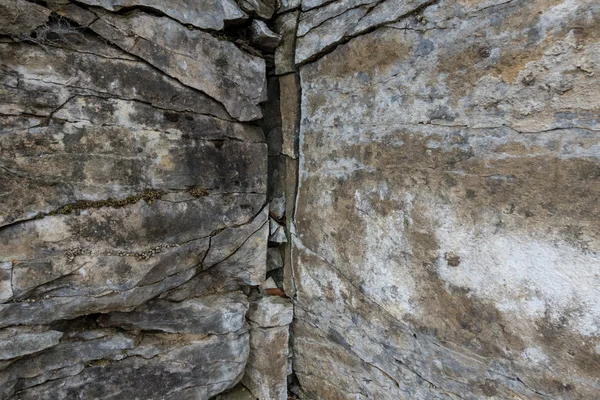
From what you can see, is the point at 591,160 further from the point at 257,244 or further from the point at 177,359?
the point at 177,359

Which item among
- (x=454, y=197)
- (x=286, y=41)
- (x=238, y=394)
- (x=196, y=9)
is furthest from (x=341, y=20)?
(x=238, y=394)

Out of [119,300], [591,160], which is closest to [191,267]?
[119,300]

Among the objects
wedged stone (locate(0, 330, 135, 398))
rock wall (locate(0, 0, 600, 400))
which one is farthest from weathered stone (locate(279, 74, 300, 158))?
wedged stone (locate(0, 330, 135, 398))

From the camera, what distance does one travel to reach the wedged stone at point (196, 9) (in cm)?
219

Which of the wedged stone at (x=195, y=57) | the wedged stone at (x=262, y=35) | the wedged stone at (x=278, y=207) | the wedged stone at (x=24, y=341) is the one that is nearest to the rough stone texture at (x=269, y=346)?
the wedged stone at (x=278, y=207)

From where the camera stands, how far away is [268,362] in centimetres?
302

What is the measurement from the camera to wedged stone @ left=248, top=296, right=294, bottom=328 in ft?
9.67

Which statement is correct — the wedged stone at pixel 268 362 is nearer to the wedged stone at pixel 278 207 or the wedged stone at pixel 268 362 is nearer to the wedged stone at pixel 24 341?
the wedged stone at pixel 278 207

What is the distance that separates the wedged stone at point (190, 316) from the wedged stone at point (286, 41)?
190 centimetres

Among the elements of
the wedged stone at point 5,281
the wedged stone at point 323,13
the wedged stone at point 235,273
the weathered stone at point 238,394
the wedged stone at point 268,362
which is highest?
the wedged stone at point 323,13

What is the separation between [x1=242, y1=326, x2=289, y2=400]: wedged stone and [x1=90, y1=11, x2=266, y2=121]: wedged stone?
180 centimetres

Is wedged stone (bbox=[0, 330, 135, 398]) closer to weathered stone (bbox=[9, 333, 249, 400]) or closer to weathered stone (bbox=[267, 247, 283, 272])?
weathered stone (bbox=[9, 333, 249, 400])

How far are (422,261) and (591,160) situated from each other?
3.24 feet

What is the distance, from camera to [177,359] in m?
2.62
